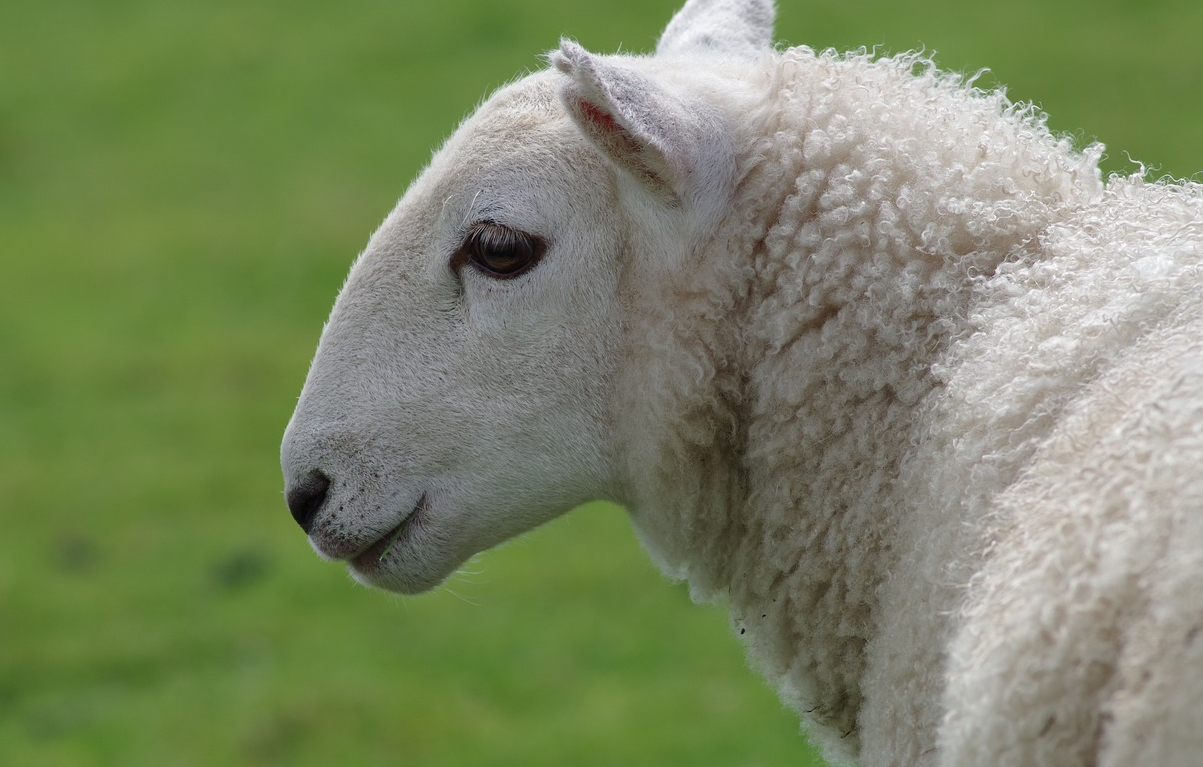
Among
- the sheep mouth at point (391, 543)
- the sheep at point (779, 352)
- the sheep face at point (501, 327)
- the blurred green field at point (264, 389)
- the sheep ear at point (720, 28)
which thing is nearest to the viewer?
the sheep at point (779, 352)

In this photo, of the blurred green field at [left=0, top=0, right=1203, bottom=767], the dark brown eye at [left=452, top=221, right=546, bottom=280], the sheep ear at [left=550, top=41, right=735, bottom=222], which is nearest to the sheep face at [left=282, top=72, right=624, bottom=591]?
the dark brown eye at [left=452, top=221, right=546, bottom=280]

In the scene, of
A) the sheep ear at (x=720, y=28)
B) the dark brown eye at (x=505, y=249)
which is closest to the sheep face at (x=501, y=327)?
the dark brown eye at (x=505, y=249)

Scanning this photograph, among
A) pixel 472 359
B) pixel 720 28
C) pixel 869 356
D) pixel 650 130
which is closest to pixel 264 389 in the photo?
pixel 720 28

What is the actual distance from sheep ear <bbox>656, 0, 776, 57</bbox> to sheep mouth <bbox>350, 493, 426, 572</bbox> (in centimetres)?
124

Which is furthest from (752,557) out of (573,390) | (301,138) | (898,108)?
(301,138)

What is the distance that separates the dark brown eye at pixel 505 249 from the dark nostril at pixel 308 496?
60cm

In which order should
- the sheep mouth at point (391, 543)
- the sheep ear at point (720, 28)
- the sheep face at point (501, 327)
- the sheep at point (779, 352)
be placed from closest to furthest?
the sheep at point (779, 352) < the sheep face at point (501, 327) < the sheep mouth at point (391, 543) < the sheep ear at point (720, 28)

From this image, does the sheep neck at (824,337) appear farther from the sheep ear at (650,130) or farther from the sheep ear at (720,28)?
the sheep ear at (720,28)

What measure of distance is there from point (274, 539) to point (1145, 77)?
30.6 ft

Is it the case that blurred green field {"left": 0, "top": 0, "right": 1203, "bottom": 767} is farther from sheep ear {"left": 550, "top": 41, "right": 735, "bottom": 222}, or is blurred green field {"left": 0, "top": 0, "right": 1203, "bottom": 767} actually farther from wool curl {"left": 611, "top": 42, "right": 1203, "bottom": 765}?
sheep ear {"left": 550, "top": 41, "right": 735, "bottom": 222}

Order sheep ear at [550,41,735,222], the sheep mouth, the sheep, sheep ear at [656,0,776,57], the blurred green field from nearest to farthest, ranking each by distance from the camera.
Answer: the sheep, sheep ear at [550,41,735,222], the sheep mouth, sheep ear at [656,0,776,57], the blurred green field

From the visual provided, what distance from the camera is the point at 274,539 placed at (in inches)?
345

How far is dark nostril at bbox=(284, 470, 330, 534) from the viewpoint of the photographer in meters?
3.30

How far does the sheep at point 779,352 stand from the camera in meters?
2.54
